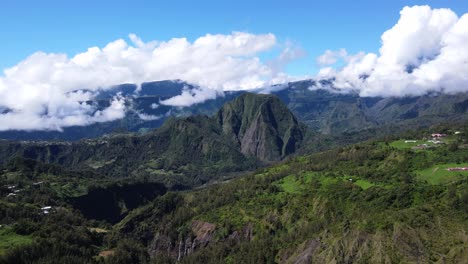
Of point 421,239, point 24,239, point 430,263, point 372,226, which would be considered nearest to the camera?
point 430,263

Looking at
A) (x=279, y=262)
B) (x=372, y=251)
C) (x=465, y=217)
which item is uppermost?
(x=465, y=217)

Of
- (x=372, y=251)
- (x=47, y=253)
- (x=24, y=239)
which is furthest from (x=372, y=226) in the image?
(x=24, y=239)

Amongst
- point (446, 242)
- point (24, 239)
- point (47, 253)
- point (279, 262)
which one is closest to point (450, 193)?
point (446, 242)

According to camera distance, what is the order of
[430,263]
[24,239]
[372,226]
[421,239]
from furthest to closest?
[24,239] < [372,226] < [421,239] < [430,263]

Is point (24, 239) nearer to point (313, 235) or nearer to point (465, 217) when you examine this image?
point (313, 235)

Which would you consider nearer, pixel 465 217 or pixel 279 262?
pixel 465 217

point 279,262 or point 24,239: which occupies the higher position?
point 24,239
